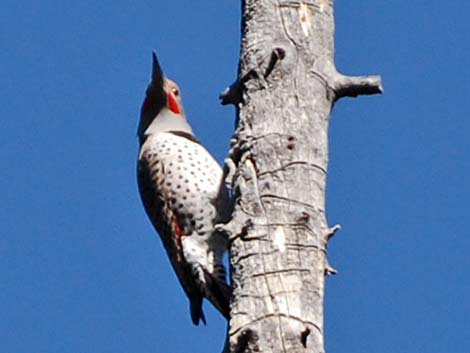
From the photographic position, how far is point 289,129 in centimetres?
412

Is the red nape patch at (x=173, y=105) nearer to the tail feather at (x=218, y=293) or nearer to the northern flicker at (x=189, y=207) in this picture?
the northern flicker at (x=189, y=207)

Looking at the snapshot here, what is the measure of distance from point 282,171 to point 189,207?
1681 mm

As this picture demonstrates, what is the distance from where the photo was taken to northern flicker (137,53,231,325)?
18.0 ft

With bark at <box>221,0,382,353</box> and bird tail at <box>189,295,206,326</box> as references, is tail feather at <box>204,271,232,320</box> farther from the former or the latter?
bark at <box>221,0,382,353</box>

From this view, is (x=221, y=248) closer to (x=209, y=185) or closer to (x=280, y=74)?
(x=209, y=185)

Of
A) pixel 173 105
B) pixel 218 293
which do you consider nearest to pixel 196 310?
pixel 218 293

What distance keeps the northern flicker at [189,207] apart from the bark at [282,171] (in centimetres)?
108

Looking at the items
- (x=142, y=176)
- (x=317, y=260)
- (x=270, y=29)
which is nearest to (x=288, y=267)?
(x=317, y=260)

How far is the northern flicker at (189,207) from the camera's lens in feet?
18.0

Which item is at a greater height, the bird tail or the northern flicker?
the northern flicker

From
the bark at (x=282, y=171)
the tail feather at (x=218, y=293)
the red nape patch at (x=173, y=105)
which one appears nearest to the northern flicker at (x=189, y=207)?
the tail feather at (x=218, y=293)

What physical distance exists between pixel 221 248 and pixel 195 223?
18cm

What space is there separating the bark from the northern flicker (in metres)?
1.08

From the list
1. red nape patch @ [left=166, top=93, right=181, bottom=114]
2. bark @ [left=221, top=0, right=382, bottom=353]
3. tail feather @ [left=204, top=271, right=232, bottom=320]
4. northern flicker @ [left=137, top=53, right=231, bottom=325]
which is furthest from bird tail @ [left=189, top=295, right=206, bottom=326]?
red nape patch @ [left=166, top=93, right=181, bottom=114]
